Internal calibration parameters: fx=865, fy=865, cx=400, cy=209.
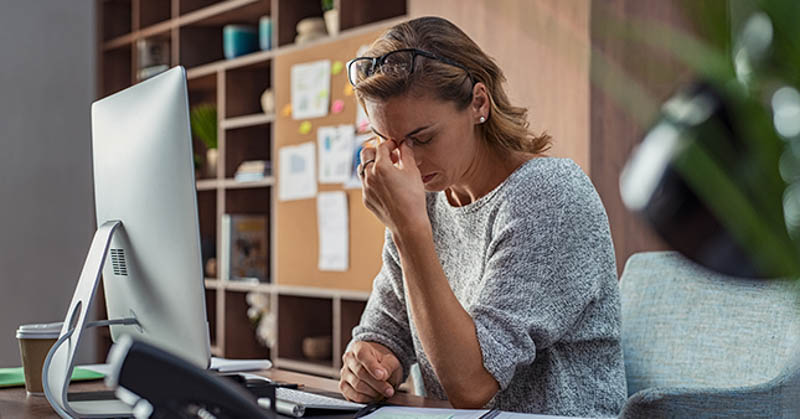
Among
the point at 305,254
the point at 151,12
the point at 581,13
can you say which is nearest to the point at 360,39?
the point at 305,254

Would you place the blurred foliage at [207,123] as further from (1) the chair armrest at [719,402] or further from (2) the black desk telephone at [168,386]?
(2) the black desk telephone at [168,386]

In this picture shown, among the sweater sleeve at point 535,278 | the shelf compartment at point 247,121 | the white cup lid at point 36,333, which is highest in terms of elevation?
the shelf compartment at point 247,121

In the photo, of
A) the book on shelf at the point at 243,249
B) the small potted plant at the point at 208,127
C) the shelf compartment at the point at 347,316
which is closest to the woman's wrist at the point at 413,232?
the shelf compartment at the point at 347,316

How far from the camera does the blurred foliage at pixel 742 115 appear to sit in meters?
0.24

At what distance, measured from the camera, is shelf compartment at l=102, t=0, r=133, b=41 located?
4836 mm

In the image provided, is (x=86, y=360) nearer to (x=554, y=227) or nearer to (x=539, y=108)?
(x=539, y=108)

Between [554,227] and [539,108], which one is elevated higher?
[539,108]

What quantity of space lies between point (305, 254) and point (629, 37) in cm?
330

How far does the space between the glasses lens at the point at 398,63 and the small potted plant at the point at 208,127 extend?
3.02 m

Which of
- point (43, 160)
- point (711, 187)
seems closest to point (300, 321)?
point (43, 160)

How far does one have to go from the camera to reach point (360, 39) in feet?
10.6

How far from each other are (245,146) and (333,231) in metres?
1.02

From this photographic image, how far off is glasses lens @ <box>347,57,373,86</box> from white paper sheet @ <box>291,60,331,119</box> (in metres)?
1.93

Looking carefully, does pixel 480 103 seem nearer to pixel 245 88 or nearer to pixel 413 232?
pixel 413 232
